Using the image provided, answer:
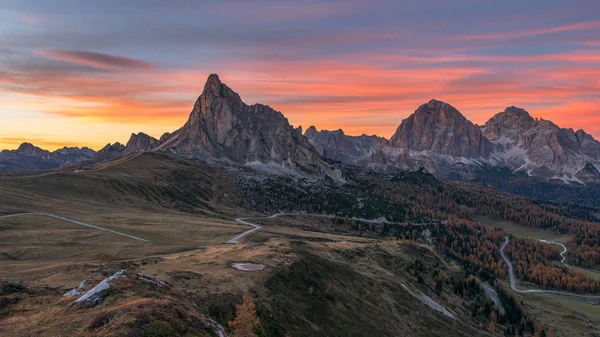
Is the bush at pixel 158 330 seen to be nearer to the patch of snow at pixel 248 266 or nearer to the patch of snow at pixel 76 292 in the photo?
the patch of snow at pixel 76 292

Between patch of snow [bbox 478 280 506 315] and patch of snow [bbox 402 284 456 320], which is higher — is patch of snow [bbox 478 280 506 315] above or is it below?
below

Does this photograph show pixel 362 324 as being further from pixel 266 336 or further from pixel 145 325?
pixel 145 325

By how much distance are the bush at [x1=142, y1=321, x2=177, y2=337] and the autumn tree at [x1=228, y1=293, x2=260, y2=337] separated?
11185 millimetres

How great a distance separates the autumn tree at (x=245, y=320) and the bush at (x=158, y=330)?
11.2 m

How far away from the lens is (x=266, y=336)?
40562mm

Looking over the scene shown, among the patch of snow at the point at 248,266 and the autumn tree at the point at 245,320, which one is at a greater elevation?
the patch of snow at the point at 248,266

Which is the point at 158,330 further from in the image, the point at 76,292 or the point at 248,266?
the point at 248,266

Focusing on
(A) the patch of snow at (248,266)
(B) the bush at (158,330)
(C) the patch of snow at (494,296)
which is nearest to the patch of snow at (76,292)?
(B) the bush at (158,330)

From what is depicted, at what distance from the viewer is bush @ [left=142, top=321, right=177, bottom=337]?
26.9 meters

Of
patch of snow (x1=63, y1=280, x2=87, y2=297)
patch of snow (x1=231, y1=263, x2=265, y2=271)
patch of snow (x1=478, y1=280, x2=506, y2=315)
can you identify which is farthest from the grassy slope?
patch of snow (x1=478, y1=280, x2=506, y2=315)

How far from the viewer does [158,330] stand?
2739cm

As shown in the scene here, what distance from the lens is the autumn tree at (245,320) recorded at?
39.4 metres

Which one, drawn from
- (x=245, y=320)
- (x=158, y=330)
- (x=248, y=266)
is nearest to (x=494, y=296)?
(x=248, y=266)

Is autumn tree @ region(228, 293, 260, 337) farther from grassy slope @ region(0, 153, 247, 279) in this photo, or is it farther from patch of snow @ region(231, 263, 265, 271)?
grassy slope @ region(0, 153, 247, 279)
